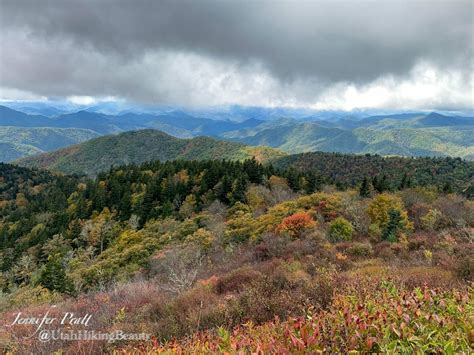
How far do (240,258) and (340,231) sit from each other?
33.9ft

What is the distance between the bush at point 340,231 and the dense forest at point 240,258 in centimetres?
16

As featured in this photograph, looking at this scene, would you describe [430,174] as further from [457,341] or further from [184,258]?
[457,341]

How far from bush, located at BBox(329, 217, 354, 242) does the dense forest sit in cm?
16

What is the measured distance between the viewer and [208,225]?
50.1 meters

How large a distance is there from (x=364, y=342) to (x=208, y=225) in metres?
47.0

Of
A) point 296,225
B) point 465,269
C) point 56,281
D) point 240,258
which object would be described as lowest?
point 56,281

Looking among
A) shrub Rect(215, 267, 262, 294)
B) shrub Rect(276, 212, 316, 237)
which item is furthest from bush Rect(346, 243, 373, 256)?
shrub Rect(276, 212, 316, 237)

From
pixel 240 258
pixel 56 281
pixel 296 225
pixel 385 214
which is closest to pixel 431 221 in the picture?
pixel 385 214

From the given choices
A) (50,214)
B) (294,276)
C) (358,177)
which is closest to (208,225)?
(294,276)

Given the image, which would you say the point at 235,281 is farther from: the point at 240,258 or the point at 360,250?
the point at 240,258

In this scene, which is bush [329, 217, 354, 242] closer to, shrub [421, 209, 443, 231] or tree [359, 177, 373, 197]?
shrub [421, 209, 443, 231]

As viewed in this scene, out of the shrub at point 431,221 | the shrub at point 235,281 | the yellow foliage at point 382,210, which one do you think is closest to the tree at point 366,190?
the yellow foliage at point 382,210

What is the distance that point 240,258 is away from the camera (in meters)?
25.4

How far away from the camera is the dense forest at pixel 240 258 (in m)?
5.34
